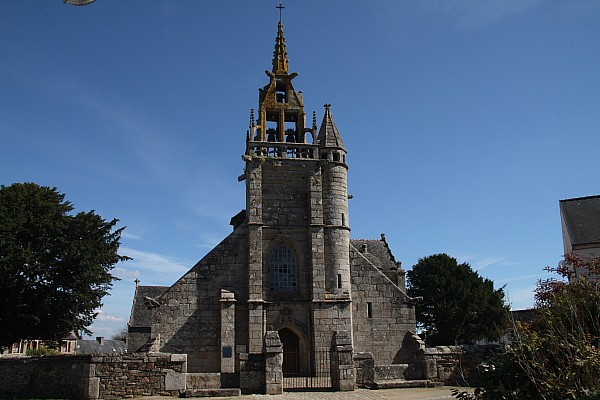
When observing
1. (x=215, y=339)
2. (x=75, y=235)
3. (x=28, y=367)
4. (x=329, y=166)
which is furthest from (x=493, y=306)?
(x=28, y=367)

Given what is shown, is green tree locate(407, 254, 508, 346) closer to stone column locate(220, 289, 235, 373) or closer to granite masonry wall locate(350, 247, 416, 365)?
granite masonry wall locate(350, 247, 416, 365)

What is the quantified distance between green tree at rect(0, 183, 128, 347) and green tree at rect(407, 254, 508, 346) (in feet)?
76.9

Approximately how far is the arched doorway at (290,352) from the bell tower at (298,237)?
8.4 inches

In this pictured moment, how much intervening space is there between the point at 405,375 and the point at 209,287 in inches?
338

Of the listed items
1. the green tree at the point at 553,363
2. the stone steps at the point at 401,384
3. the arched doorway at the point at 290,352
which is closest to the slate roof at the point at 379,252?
the arched doorway at the point at 290,352

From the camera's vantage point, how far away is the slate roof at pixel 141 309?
40.8 metres

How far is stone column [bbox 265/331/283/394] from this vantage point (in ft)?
57.5

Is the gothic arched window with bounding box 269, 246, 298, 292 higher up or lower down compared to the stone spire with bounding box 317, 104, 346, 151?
lower down

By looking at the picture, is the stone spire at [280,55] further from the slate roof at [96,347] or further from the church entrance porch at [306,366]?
the slate roof at [96,347]

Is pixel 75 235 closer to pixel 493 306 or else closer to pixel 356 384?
pixel 356 384

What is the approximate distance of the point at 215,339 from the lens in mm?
22031

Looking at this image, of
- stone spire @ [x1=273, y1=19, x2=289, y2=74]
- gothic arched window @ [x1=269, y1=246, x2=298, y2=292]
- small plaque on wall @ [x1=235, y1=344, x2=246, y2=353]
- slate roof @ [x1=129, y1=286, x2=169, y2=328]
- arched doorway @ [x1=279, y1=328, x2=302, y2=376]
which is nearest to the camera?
small plaque on wall @ [x1=235, y1=344, x2=246, y2=353]

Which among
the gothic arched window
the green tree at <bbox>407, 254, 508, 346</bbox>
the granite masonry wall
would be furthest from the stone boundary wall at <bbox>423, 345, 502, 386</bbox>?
the green tree at <bbox>407, 254, 508, 346</bbox>

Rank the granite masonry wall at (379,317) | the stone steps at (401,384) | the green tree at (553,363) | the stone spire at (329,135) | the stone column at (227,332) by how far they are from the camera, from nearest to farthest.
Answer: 1. the green tree at (553,363)
2. the stone steps at (401,384)
3. the stone column at (227,332)
4. the granite masonry wall at (379,317)
5. the stone spire at (329,135)
